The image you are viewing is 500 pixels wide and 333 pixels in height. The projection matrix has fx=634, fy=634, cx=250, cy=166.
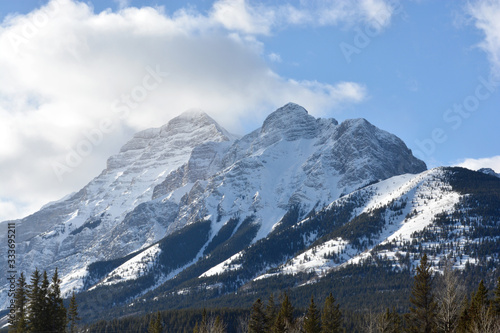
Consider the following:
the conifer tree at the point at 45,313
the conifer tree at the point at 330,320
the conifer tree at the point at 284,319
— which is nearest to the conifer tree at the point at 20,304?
the conifer tree at the point at 45,313

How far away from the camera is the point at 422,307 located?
86625 millimetres

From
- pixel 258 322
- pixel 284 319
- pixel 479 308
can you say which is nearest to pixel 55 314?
pixel 258 322

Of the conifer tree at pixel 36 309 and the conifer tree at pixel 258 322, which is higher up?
the conifer tree at pixel 36 309

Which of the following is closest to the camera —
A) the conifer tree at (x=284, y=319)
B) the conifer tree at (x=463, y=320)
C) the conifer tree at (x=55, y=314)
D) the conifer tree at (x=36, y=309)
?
the conifer tree at (x=463, y=320)

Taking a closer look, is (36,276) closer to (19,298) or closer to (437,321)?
(19,298)

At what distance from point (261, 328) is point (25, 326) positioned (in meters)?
38.3

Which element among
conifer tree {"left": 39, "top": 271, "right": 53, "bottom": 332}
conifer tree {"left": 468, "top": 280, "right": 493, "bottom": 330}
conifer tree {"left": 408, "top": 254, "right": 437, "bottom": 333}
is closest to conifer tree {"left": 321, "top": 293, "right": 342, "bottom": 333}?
conifer tree {"left": 408, "top": 254, "right": 437, "bottom": 333}

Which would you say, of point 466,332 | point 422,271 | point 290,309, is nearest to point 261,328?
point 290,309

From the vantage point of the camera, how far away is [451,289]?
260ft

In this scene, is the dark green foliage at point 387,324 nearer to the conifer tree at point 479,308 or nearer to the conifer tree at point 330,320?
the conifer tree at point 330,320

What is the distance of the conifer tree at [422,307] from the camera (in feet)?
278

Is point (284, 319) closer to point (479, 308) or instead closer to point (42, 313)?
point (479, 308)

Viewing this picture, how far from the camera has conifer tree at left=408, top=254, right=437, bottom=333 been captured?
278 feet

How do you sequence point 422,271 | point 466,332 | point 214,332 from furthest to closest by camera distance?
point 214,332
point 422,271
point 466,332
